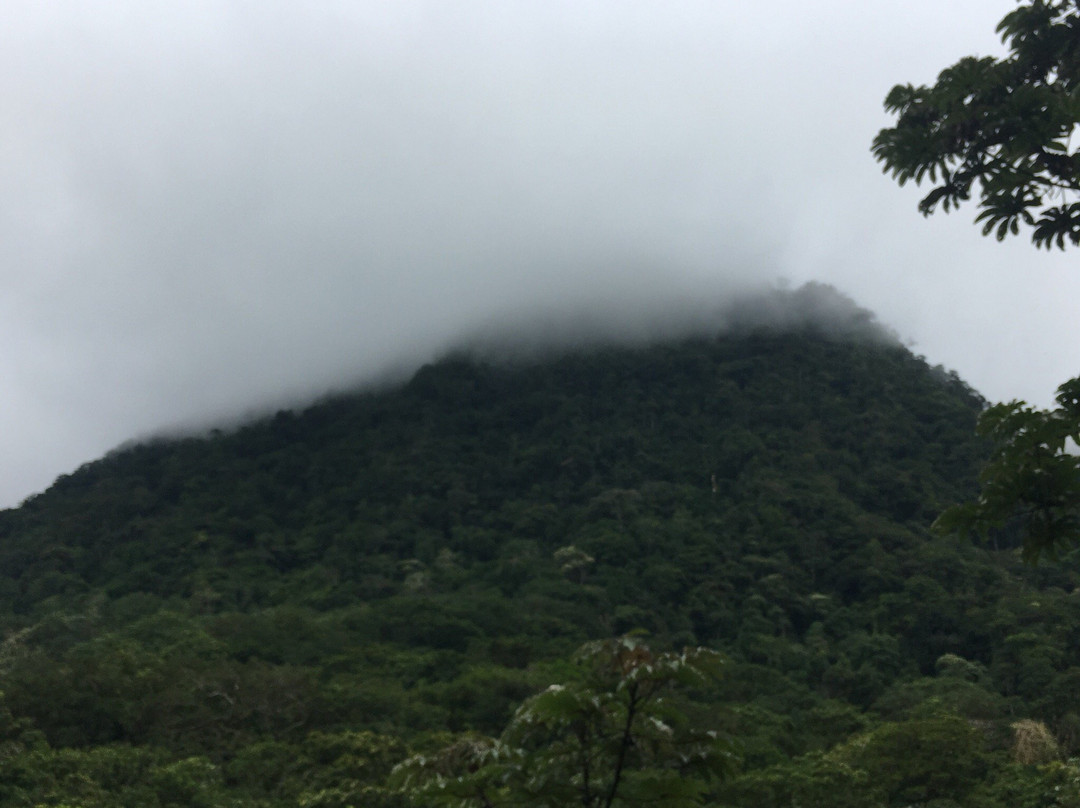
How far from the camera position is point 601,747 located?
477 centimetres

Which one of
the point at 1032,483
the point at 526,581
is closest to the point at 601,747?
the point at 1032,483

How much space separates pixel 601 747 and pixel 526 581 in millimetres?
49019

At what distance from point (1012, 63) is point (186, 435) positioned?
83344 mm

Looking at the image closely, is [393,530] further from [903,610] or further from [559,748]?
[559,748]

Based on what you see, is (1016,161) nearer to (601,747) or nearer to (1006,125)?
(1006,125)

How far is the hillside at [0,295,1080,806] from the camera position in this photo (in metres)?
26.2

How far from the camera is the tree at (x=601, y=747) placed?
452 centimetres

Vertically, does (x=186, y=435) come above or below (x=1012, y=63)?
above

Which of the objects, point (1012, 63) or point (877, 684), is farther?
point (877, 684)

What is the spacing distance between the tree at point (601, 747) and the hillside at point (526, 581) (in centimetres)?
61

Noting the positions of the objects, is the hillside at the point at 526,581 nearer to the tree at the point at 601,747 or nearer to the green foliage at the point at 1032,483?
the tree at the point at 601,747

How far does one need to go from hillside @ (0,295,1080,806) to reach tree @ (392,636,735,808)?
0.61 m

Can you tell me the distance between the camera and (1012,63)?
7660 millimetres

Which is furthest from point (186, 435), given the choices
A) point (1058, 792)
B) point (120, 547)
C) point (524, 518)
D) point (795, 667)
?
point (1058, 792)
